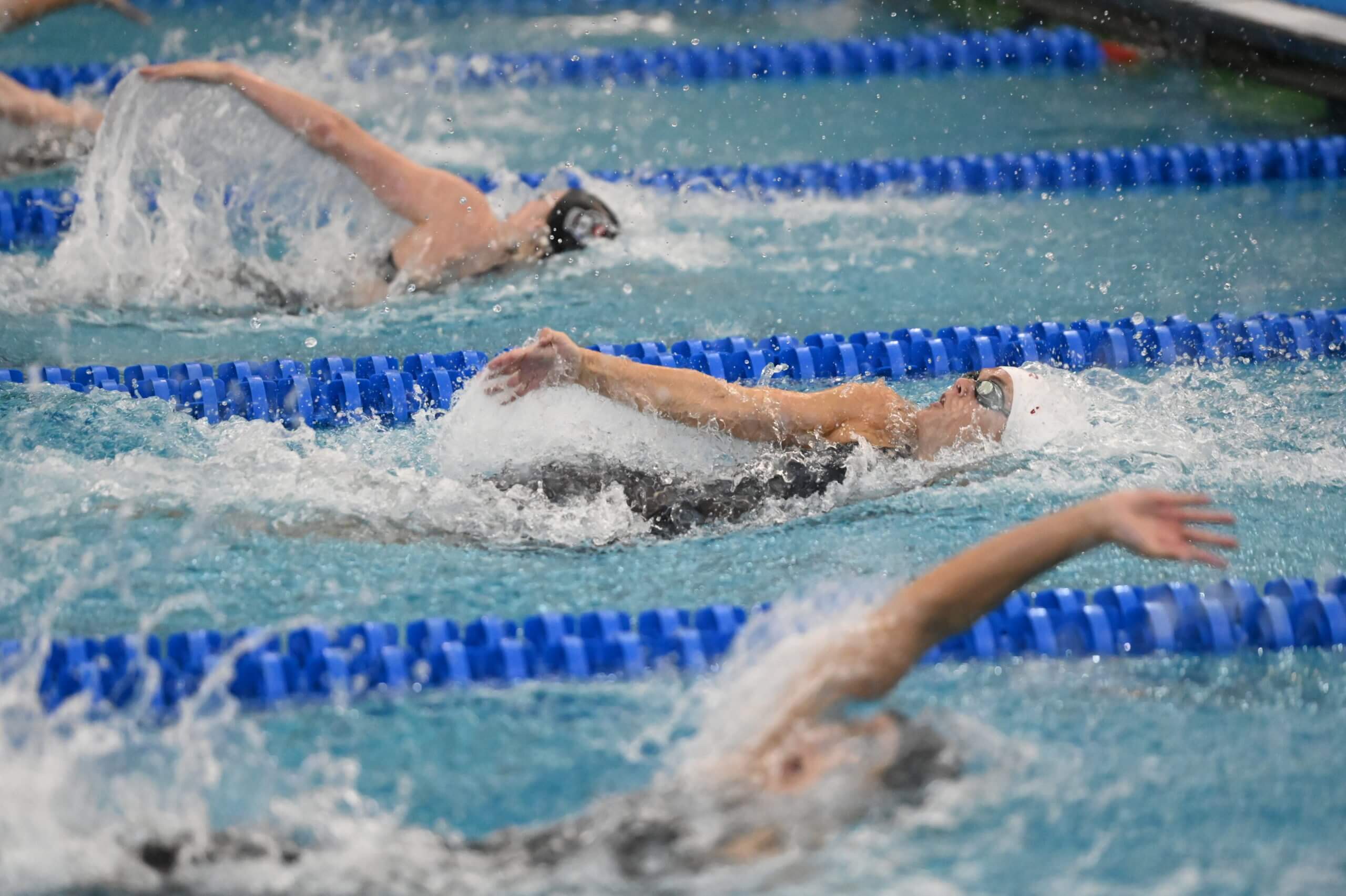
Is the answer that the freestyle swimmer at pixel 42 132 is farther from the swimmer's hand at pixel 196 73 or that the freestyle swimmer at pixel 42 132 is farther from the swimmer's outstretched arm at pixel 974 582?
the swimmer's outstretched arm at pixel 974 582

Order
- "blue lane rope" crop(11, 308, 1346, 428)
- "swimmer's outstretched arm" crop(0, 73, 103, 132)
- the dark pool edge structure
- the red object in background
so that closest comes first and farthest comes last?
"blue lane rope" crop(11, 308, 1346, 428) < "swimmer's outstretched arm" crop(0, 73, 103, 132) < the dark pool edge structure < the red object in background

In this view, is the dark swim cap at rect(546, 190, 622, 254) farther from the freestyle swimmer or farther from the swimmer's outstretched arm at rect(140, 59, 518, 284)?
the freestyle swimmer

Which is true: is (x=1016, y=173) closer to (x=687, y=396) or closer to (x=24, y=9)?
(x=687, y=396)

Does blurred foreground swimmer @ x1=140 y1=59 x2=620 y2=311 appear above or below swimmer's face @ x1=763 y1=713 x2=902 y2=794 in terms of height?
above

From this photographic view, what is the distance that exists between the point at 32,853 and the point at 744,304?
3.03 metres

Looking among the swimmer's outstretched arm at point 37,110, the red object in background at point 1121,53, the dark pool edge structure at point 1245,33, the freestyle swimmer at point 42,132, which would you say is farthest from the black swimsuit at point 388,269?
the red object in background at point 1121,53

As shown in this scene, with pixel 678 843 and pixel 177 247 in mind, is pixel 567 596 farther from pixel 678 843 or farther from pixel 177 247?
pixel 177 247

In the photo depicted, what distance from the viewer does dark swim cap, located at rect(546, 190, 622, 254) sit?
15.6 ft

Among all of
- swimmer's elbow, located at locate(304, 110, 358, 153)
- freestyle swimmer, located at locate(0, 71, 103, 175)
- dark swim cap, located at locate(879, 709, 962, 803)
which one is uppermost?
freestyle swimmer, located at locate(0, 71, 103, 175)

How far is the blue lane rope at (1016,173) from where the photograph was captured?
18.6 feet

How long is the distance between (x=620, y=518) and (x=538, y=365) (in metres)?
0.35

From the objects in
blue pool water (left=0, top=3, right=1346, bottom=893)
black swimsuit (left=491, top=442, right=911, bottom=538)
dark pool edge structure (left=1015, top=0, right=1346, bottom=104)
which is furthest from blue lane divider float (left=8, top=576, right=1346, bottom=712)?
dark pool edge structure (left=1015, top=0, right=1346, bottom=104)

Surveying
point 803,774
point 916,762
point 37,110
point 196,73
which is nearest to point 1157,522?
point 916,762

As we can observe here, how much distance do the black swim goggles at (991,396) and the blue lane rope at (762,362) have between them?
82cm
